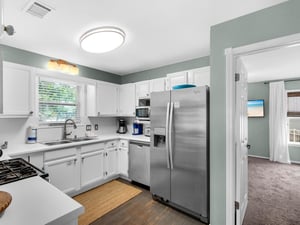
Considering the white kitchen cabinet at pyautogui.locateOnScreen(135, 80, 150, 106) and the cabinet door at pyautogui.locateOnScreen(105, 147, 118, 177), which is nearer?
the cabinet door at pyautogui.locateOnScreen(105, 147, 118, 177)

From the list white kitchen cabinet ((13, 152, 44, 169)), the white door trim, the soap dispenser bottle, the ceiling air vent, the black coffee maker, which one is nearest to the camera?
the ceiling air vent

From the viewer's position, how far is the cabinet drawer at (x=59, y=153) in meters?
2.34

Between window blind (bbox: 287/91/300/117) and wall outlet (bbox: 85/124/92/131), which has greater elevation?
window blind (bbox: 287/91/300/117)

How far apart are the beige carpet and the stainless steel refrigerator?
0.54 metres

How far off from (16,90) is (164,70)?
105 inches

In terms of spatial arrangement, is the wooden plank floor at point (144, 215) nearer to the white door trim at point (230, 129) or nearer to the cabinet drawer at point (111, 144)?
the white door trim at point (230, 129)

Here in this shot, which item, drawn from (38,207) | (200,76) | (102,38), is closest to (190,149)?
(200,76)

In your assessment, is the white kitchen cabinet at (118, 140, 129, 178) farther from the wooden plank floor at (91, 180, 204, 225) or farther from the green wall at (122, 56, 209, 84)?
the green wall at (122, 56, 209, 84)

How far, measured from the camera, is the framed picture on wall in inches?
203

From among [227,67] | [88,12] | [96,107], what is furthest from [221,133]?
[96,107]

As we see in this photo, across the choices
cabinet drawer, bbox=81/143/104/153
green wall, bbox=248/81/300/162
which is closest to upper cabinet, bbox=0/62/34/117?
cabinet drawer, bbox=81/143/104/153

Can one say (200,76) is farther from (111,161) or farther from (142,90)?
(111,161)

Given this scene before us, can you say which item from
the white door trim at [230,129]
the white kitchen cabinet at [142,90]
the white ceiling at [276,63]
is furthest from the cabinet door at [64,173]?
the white ceiling at [276,63]

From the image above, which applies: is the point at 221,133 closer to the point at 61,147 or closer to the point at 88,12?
the point at 88,12
